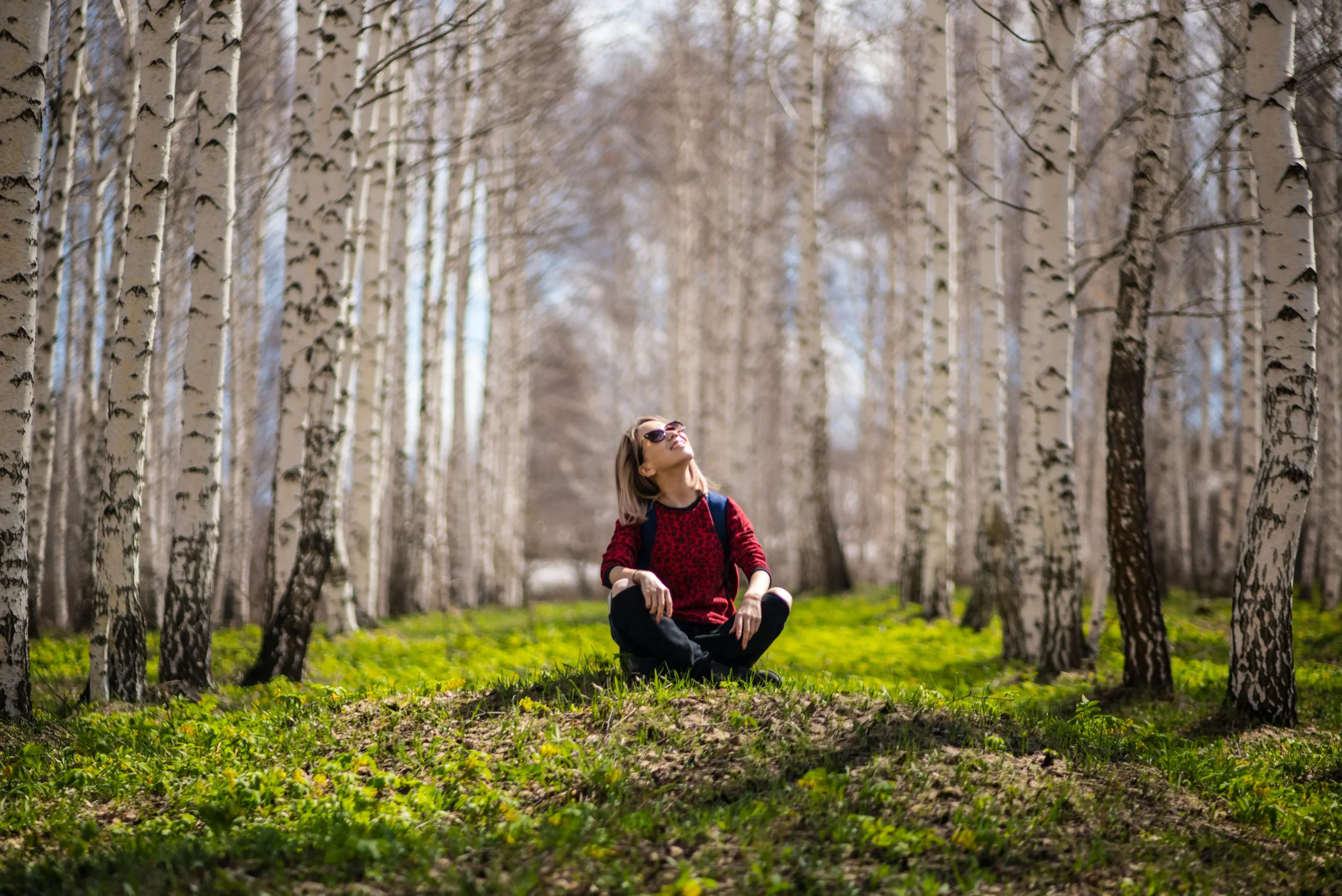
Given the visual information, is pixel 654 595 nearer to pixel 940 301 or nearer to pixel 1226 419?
pixel 940 301

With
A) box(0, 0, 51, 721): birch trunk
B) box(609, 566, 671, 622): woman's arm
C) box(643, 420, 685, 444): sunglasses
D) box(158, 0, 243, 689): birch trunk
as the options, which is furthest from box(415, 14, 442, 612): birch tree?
box(609, 566, 671, 622): woman's arm

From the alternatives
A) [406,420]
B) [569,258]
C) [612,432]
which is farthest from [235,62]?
[612,432]

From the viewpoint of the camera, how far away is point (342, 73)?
277 inches

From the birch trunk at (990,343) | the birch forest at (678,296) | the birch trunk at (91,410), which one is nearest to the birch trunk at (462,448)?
the birch forest at (678,296)

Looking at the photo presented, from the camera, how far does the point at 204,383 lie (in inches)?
242

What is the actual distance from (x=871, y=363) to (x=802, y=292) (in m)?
9.48

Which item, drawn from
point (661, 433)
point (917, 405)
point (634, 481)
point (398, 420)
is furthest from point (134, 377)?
point (917, 405)

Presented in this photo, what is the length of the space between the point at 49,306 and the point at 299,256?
11.2 feet

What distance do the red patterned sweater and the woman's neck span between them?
0.19 ft

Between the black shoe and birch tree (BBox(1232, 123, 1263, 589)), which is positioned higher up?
birch tree (BBox(1232, 123, 1263, 589))

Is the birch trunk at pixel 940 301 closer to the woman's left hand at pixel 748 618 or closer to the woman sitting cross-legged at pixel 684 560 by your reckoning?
the woman sitting cross-legged at pixel 684 560

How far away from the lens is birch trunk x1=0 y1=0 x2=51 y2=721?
492cm

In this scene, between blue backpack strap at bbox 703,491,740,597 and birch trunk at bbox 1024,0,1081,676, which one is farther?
birch trunk at bbox 1024,0,1081,676

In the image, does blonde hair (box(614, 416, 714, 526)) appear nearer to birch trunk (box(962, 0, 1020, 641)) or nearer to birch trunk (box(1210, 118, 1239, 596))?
birch trunk (box(962, 0, 1020, 641))
